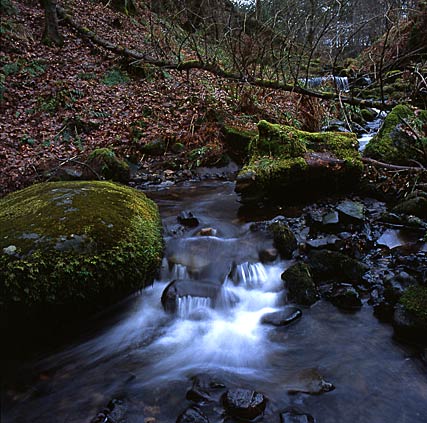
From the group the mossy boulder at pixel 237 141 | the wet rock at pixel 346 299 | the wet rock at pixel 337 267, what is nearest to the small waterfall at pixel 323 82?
the mossy boulder at pixel 237 141

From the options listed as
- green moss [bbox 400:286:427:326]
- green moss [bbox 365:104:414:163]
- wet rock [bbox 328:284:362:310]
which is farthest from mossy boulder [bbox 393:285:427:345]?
green moss [bbox 365:104:414:163]

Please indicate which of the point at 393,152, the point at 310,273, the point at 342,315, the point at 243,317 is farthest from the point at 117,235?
the point at 393,152

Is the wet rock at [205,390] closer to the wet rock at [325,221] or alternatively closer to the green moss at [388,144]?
the wet rock at [325,221]

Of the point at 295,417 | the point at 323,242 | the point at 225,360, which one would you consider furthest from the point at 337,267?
the point at 295,417

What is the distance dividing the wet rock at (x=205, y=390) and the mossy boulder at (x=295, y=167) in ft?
11.7

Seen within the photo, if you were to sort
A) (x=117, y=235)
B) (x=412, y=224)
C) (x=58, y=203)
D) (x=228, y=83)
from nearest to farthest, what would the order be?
(x=117, y=235) < (x=58, y=203) < (x=412, y=224) < (x=228, y=83)

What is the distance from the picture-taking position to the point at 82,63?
1058 cm

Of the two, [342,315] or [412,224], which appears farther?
[412,224]

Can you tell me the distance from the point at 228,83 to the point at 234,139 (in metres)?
2.13

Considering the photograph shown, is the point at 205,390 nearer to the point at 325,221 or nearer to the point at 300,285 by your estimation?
the point at 300,285

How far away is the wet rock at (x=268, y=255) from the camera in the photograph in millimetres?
4574

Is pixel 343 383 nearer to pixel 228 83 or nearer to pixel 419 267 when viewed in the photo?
pixel 419 267

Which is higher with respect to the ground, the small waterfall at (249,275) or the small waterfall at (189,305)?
the small waterfall at (249,275)

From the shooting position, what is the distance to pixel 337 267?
13.4 feet
